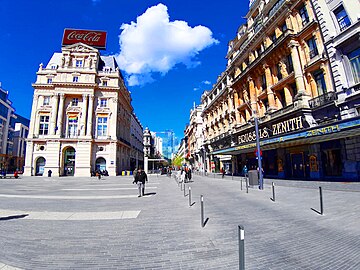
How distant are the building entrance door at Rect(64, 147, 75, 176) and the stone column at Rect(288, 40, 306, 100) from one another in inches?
1620

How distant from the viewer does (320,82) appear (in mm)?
18484

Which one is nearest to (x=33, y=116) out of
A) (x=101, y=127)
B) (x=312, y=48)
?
(x=101, y=127)

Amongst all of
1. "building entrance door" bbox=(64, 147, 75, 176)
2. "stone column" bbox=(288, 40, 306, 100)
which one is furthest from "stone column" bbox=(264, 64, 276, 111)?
"building entrance door" bbox=(64, 147, 75, 176)

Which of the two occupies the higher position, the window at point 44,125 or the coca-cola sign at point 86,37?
the coca-cola sign at point 86,37

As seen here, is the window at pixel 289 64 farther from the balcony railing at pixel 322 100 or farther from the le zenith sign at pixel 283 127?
the le zenith sign at pixel 283 127

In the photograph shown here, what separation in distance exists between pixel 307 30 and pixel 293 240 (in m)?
22.9

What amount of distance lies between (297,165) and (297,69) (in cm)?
1077

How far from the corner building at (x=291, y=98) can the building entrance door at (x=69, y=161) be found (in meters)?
33.3

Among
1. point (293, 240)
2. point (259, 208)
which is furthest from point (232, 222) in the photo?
point (259, 208)

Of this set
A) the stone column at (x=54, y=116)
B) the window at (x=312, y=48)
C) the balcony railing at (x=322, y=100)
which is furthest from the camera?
the stone column at (x=54, y=116)

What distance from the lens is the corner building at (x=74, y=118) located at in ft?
122

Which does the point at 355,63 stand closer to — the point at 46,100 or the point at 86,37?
the point at 46,100

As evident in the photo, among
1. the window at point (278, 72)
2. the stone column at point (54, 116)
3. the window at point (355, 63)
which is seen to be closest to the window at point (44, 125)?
the stone column at point (54, 116)

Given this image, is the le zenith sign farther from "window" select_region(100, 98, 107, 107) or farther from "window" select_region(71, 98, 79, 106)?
"window" select_region(71, 98, 79, 106)
